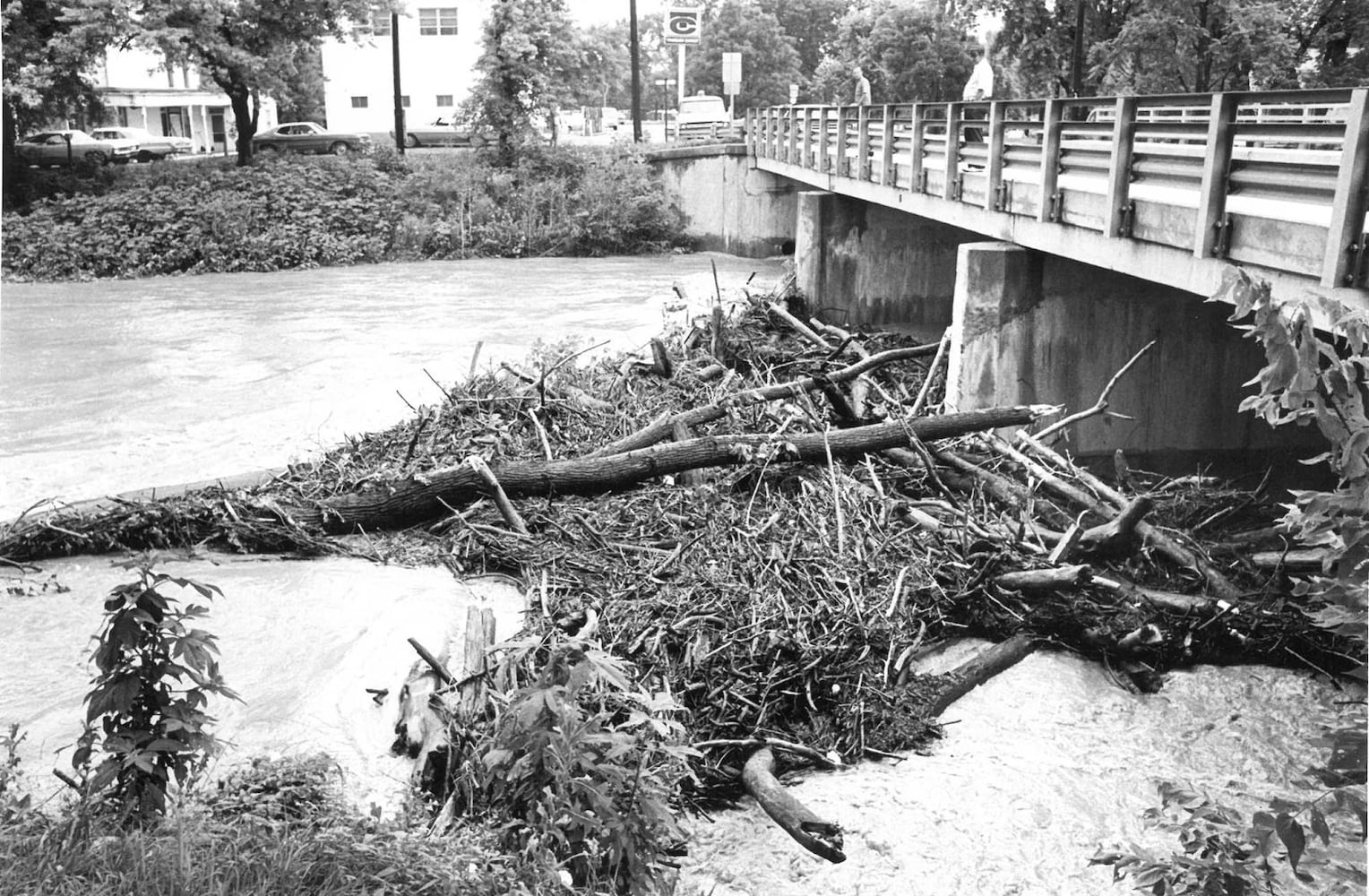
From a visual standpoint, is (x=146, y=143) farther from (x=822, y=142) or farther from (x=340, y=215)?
(x=822, y=142)

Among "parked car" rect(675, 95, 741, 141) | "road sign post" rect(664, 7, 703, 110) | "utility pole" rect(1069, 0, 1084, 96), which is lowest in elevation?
"parked car" rect(675, 95, 741, 141)

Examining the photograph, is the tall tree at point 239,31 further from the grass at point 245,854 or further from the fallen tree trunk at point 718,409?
the grass at point 245,854

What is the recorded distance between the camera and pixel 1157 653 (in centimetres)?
910

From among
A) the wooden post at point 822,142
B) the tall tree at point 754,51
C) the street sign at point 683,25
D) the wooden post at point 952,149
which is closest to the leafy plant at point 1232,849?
the wooden post at point 952,149

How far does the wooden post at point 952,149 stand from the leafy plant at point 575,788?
37.5 feet

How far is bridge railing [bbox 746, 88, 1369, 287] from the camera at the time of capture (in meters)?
8.15

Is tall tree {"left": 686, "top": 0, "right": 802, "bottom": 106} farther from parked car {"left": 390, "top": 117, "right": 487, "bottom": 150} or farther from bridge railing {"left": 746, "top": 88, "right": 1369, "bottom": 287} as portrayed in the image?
bridge railing {"left": 746, "top": 88, "right": 1369, "bottom": 287}

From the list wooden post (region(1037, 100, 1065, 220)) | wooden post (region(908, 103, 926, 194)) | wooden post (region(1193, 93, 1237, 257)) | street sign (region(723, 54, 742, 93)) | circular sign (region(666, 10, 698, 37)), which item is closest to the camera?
wooden post (region(1193, 93, 1237, 257))

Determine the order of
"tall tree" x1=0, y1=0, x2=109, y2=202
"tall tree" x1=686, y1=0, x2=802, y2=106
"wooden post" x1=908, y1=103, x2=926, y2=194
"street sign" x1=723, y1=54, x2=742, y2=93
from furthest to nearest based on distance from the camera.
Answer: "tall tree" x1=686, y1=0, x2=802, y2=106
"street sign" x1=723, y1=54, x2=742, y2=93
"tall tree" x1=0, y1=0, x2=109, y2=202
"wooden post" x1=908, y1=103, x2=926, y2=194

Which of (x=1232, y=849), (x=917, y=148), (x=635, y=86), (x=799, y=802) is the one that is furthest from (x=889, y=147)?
(x=635, y=86)

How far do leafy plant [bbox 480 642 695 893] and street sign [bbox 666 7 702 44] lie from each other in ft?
155

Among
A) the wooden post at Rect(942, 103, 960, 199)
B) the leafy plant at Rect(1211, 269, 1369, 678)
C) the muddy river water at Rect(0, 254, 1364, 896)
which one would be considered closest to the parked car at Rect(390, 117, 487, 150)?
the wooden post at Rect(942, 103, 960, 199)

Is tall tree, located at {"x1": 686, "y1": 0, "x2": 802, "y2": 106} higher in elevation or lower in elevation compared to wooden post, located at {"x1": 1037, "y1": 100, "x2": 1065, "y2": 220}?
higher

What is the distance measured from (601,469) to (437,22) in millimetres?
55944
